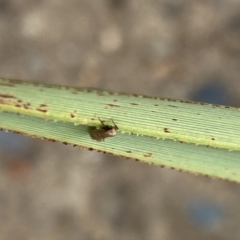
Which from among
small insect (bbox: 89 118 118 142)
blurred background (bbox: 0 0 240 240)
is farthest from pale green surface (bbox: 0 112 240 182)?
blurred background (bbox: 0 0 240 240)

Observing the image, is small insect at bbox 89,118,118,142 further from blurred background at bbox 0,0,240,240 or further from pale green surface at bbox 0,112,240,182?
blurred background at bbox 0,0,240,240

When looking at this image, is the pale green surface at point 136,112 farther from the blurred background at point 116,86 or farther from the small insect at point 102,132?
the blurred background at point 116,86

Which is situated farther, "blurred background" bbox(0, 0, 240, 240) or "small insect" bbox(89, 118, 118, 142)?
"blurred background" bbox(0, 0, 240, 240)

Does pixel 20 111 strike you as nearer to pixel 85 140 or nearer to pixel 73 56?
pixel 85 140

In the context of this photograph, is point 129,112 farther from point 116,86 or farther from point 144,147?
point 116,86

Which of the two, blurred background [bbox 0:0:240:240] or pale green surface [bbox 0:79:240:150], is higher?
blurred background [bbox 0:0:240:240]

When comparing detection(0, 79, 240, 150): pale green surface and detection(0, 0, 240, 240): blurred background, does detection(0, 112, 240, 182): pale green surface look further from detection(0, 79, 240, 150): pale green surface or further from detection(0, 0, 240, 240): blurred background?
detection(0, 0, 240, 240): blurred background

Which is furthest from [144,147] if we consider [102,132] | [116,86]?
[116,86]
